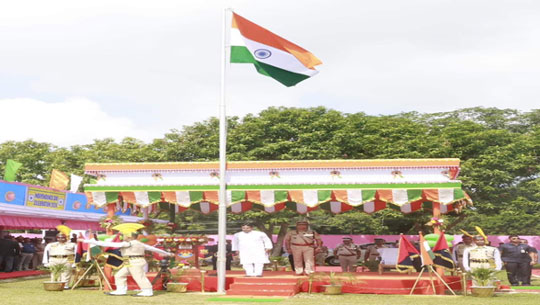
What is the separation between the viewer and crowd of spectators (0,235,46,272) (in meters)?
19.9

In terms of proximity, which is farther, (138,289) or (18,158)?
(18,158)

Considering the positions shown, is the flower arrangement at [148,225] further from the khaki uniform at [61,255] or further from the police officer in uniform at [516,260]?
the police officer in uniform at [516,260]

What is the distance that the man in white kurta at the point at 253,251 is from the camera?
14406 mm

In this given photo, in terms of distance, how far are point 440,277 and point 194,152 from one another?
1034 inches

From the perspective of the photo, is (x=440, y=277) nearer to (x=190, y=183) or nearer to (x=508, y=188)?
(x=190, y=183)

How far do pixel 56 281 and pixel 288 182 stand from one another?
6195 mm

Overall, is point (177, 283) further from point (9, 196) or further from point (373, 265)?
point (9, 196)

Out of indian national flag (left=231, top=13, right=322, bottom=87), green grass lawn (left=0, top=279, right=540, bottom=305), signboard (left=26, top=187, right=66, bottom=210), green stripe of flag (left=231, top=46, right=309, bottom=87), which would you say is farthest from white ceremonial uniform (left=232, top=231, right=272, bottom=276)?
signboard (left=26, top=187, right=66, bottom=210)

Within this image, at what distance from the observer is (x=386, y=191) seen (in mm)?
14109

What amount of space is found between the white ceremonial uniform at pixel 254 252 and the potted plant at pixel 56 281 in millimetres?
4391

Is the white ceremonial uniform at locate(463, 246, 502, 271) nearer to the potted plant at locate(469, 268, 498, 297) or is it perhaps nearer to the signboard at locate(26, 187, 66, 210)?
the potted plant at locate(469, 268, 498, 297)

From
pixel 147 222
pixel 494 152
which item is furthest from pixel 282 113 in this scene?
pixel 147 222

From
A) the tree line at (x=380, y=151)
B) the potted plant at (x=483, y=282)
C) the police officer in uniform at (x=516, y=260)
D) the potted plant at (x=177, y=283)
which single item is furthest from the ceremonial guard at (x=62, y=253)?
the tree line at (x=380, y=151)

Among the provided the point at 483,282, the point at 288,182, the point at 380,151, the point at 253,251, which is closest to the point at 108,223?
the point at 253,251
